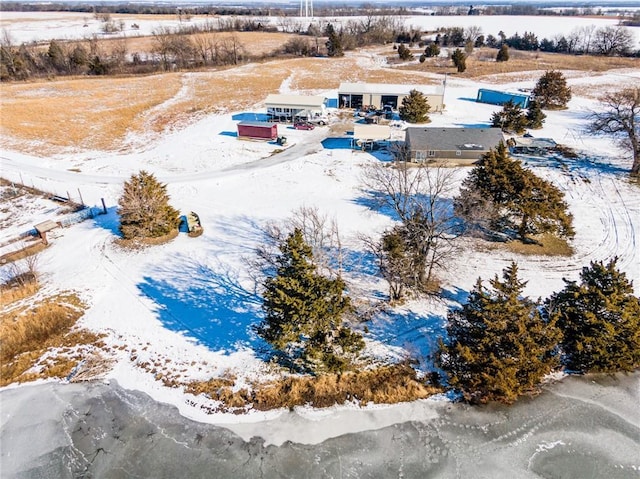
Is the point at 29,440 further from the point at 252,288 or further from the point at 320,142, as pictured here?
the point at 320,142

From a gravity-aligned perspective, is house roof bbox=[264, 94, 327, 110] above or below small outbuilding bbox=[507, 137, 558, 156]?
above

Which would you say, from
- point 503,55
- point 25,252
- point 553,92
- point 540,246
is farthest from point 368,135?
point 503,55

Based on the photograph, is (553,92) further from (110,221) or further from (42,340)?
(42,340)

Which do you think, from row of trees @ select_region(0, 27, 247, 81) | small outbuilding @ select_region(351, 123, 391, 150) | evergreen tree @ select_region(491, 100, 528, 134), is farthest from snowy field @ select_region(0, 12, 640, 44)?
small outbuilding @ select_region(351, 123, 391, 150)

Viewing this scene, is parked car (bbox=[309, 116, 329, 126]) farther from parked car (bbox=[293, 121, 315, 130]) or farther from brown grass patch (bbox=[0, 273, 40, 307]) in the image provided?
brown grass patch (bbox=[0, 273, 40, 307])

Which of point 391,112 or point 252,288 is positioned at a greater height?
point 391,112

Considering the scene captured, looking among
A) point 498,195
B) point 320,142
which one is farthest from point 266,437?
point 320,142
